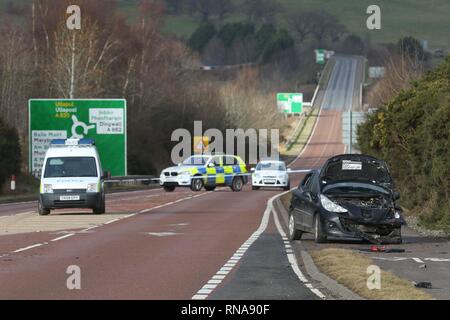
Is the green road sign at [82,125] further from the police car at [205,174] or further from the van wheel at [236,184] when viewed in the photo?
the van wheel at [236,184]

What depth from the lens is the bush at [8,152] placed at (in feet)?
171

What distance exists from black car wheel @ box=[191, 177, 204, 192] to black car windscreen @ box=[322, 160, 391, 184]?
29302 mm

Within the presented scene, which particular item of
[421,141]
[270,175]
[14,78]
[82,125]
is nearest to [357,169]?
[421,141]

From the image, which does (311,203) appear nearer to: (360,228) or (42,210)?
(360,228)

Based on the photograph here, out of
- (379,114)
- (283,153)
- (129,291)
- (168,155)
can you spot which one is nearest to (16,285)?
(129,291)

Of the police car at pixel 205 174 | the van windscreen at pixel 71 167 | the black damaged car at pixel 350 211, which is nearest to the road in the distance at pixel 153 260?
the black damaged car at pixel 350 211

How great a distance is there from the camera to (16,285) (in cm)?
1470

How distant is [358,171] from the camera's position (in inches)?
941

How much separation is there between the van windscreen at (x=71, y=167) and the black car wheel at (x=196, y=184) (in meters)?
20.5

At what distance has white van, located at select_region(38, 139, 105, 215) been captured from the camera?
103 feet

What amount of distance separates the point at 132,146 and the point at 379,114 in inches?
1762

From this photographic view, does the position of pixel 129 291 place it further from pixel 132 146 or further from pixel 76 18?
pixel 132 146

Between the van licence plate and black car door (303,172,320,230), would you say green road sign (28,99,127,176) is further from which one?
black car door (303,172,320,230)

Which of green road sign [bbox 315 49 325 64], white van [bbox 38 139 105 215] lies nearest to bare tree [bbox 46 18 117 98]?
white van [bbox 38 139 105 215]
